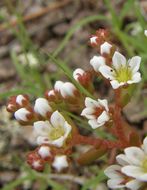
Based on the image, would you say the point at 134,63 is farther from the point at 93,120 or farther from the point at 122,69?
the point at 93,120

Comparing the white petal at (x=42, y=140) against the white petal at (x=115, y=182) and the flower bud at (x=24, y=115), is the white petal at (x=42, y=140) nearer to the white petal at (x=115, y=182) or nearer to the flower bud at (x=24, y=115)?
the flower bud at (x=24, y=115)

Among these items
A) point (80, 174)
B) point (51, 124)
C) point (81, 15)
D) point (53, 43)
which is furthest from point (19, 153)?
point (51, 124)

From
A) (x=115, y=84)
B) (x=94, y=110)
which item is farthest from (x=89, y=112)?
(x=115, y=84)

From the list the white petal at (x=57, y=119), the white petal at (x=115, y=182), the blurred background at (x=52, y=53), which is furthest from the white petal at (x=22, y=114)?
the blurred background at (x=52, y=53)

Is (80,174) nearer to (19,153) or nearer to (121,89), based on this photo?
(19,153)

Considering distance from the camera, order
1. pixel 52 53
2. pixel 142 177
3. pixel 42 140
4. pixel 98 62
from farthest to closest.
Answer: pixel 52 53 < pixel 98 62 < pixel 42 140 < pixel 142 177

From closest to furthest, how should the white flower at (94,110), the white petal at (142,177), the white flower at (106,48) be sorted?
the white petal at (142,177) < the white flower at (94,110) < the white flower at (106,48)
